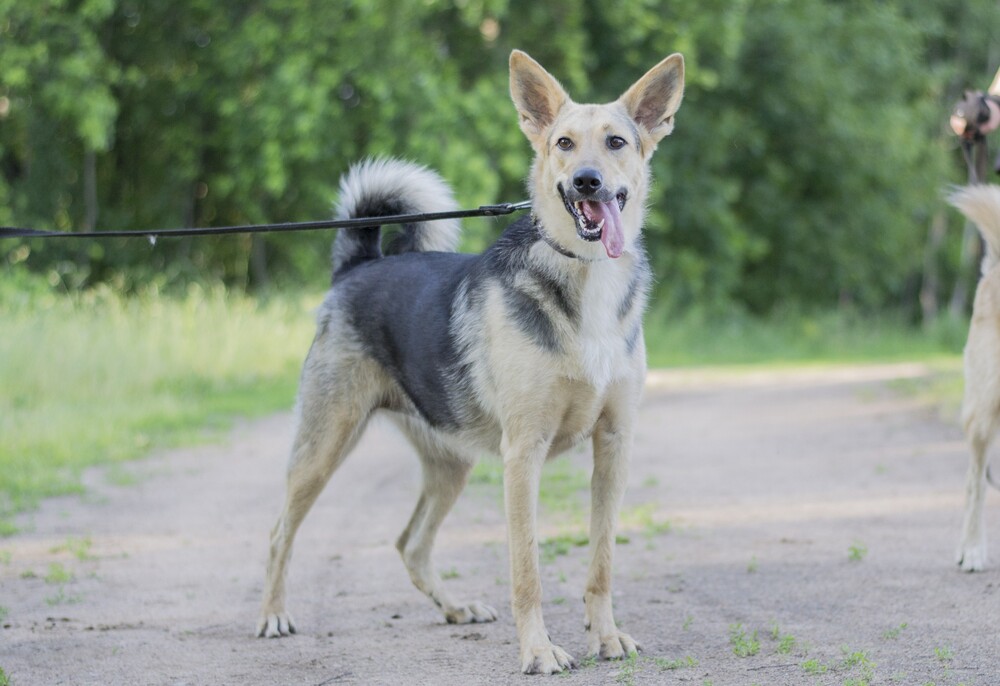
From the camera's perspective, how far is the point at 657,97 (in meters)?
5.01

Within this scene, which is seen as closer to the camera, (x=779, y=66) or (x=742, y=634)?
(x=742, y=634)

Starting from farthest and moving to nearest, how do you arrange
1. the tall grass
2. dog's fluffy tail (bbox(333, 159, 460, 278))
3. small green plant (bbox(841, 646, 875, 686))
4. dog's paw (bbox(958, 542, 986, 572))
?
the tall grass
dog's fluffy tail (bbox(333, 159, 460, 278))
dog's paw (bbox(958, 542, 986, 572))
small green plant (bbox(841, 646, 875, 686))

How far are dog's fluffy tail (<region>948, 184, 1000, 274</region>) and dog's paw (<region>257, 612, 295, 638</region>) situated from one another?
388 centimetres

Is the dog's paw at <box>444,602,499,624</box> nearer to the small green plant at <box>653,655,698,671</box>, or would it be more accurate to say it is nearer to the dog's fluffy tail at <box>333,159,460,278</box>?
the small green plant at <box>653,655,698,671</box>

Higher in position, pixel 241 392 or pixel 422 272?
pixel 422 272

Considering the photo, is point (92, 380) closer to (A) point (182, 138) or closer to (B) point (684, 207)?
(A) point (182, 138)

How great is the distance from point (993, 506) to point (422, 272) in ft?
13.4

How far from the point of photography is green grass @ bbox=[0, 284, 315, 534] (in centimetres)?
948

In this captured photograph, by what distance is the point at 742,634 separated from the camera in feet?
14.9

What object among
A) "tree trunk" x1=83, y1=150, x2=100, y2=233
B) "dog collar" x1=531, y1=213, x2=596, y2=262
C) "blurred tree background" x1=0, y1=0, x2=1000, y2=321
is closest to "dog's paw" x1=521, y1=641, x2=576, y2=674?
"dog collar" x1=531, y1=213, x2=596, y2=262

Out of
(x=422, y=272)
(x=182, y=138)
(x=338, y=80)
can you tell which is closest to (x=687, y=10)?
(x=338, y=80)

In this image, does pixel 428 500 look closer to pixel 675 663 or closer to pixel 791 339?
pixel 675 663

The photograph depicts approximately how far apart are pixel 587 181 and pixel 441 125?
1541cm

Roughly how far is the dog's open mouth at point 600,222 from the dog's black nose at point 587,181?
0.06 meters
